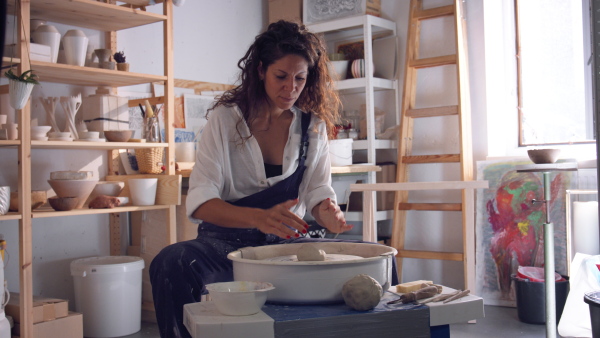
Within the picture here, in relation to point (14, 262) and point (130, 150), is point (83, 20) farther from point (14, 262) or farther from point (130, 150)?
point (14, 262)

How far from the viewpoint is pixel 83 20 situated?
11.1ft

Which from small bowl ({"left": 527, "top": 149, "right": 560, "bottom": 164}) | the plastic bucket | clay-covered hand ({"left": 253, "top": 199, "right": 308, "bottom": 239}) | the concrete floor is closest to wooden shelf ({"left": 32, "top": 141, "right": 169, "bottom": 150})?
the plastic bucket

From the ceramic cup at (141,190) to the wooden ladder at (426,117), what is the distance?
1594mm

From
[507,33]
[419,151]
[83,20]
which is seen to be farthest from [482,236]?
[83,20]

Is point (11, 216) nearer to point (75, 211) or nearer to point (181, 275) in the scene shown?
point (75, 211)

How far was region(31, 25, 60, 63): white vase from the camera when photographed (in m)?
2.96

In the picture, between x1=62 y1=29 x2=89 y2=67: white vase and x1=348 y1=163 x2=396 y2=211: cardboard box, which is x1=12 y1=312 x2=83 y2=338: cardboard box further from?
x1=348 y1=163 x2=396 y2=211: cardboard box

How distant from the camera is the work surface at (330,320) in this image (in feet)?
4.20

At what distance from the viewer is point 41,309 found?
9.52 feet

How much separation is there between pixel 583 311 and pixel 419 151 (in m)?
1.56

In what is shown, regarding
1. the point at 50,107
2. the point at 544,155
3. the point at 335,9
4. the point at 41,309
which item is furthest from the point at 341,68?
the point at 41,309

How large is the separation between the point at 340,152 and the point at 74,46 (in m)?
1.67

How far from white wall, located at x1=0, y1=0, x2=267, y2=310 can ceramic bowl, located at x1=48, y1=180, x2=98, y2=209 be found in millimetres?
416

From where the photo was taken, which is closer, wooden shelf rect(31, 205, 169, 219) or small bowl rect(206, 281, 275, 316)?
small bowl rect(206, 281, 275, 316)
